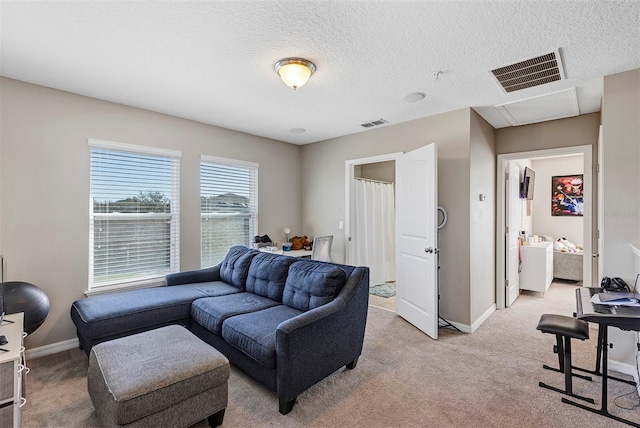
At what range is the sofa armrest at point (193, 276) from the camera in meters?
3.53

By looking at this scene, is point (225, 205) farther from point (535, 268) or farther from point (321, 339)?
point (535, 268)

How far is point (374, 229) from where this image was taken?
5480 mm

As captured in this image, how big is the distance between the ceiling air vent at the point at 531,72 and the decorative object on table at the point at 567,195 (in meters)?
4.52

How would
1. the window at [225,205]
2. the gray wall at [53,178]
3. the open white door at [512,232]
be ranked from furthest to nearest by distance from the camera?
the open white door at [512,232] < the window at [225,205] < the gray wall at [53,178]

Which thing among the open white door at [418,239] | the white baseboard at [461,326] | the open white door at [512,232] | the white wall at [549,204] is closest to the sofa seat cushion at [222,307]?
the open white door at [418,239]

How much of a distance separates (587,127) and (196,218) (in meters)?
5.00

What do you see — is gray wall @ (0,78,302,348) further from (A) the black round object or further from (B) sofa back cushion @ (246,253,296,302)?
(B) sofa back cushion @ (246,253,296,302)

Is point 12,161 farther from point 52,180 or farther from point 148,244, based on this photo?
point 148,244

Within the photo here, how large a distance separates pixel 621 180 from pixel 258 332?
127 inches

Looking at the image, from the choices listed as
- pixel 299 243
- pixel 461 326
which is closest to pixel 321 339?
pixel 461 326

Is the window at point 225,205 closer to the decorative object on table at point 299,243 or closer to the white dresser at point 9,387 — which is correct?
the decorative object on table at point 299,243

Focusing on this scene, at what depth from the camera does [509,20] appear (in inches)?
74.2

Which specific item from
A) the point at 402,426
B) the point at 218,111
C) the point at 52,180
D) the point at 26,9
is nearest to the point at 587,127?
the point at 402,426

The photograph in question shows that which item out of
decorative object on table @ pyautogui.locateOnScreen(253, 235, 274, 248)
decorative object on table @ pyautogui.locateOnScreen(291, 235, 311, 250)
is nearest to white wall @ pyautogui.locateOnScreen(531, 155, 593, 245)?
decorative object on table @ pyautogui.locateOnScreen(291, 235, 311, 250)
